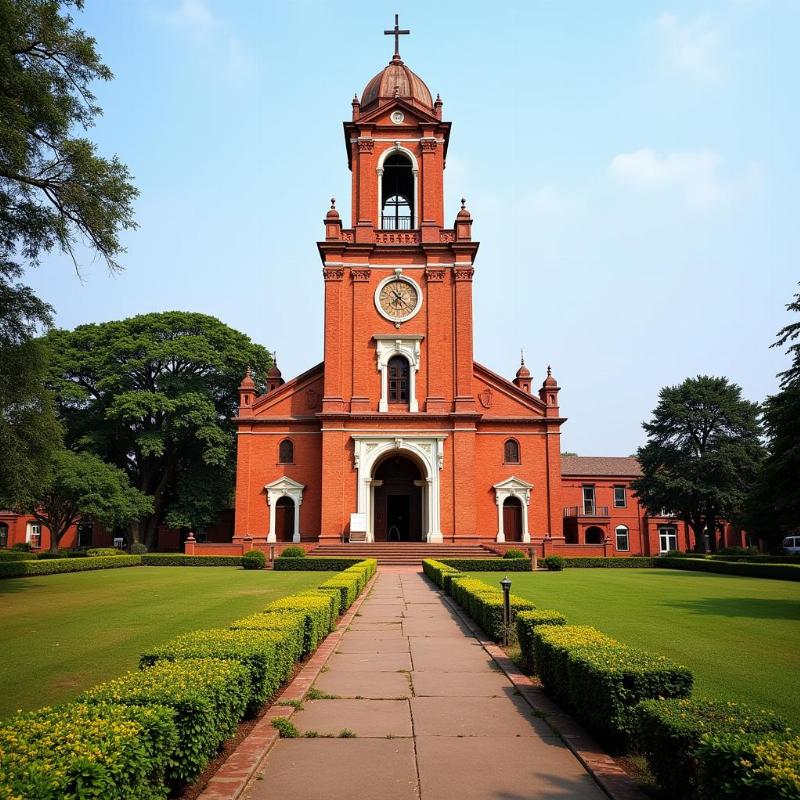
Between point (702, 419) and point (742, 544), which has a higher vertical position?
point (702, 419)

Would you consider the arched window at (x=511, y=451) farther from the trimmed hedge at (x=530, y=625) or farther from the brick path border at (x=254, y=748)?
the brick path border at (x=254, y=748)

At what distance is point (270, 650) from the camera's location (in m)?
7.23

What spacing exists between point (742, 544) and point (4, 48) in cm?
6236

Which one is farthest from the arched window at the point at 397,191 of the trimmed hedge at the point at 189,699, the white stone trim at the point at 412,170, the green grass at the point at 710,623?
the trimmed hedge at the point at 189,699

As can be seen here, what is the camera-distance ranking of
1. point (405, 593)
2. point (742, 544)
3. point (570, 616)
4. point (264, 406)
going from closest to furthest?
point (570, 616)
point (405, 593)
point (264, 406)
point (742, 544)

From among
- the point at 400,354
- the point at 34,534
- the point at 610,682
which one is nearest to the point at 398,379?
the point at 400,354

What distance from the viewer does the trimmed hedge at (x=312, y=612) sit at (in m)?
10.1

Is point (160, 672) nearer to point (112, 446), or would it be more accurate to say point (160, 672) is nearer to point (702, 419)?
point (112, 446)

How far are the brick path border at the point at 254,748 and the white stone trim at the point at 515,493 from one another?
28.8 metres

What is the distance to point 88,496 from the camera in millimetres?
37562

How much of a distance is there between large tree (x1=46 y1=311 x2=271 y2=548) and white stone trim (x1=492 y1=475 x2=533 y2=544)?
57.1ft

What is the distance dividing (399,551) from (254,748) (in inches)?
1095

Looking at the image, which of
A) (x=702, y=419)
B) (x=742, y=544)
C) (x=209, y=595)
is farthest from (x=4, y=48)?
(x=742, y=544)

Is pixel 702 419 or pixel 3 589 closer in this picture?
pixel 3 589
